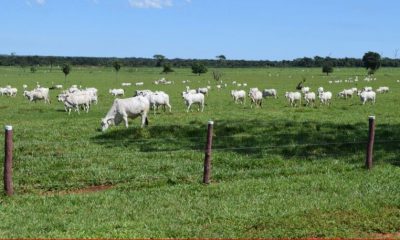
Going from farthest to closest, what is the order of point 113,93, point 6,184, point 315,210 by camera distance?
point 113,93
point 6,184
point 315,210

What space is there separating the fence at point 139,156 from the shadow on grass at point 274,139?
3cm

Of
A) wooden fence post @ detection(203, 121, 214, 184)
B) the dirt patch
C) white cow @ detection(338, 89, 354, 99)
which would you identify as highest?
wooden fence post @ detection(203, 121, 214, 184)

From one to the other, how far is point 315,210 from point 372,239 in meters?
1.60

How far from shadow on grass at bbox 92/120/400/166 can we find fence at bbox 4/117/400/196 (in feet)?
0.11

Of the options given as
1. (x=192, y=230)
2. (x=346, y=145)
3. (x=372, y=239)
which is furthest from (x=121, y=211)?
(x=346, y=145)

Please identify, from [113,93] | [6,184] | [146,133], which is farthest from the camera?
[113,93]

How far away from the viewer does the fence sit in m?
14.2

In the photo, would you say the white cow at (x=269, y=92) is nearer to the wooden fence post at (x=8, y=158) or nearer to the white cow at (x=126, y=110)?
the white cow at (x=126, y=110)

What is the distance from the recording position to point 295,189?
1309 centimetres

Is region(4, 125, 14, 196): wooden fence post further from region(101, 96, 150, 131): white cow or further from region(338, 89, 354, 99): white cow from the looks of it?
region(338, 89, 354, 99): white cow

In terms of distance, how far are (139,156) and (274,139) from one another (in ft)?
19.1

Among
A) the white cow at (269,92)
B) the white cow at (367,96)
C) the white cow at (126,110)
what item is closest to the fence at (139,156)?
the white cow at (126,110)

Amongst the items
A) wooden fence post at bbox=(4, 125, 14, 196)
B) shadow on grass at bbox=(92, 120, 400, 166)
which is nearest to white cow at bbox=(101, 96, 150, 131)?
shadow on grass at bbox=(92, 120, 400, 166)

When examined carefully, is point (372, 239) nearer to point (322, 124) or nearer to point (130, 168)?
point (130, 168)
